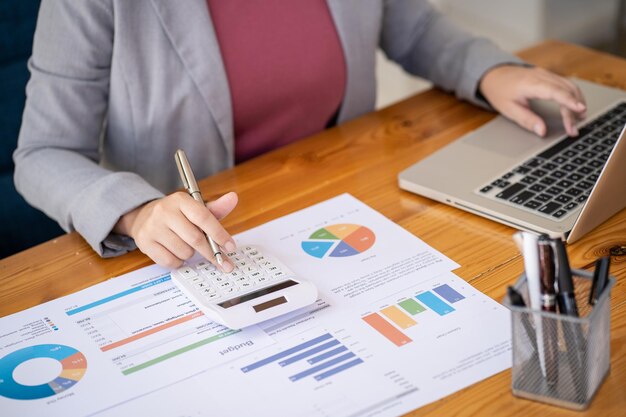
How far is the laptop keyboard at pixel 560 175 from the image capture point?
1.07m

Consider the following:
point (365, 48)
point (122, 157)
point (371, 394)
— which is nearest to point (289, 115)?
point (365, 48)

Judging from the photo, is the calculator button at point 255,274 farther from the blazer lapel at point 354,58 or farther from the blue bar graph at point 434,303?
the blazer lapel at point 354,58

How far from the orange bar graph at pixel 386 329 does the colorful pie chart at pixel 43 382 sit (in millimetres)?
301

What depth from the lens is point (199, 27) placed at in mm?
1301

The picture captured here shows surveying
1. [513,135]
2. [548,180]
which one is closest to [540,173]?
[548,180]

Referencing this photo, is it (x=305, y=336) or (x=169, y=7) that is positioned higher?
(x=169, y=7)

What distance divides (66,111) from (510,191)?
2.11 feet

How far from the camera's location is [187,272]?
1021 millimetres

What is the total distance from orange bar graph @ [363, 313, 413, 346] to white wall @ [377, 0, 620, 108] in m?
1.78

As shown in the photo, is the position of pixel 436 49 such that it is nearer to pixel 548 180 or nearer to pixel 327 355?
pixel 548 180

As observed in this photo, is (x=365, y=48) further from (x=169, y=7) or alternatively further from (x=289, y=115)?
(x=169, y=7)

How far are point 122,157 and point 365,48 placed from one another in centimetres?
46

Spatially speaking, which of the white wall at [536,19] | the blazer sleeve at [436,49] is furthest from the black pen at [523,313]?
the white wall at [536,19]

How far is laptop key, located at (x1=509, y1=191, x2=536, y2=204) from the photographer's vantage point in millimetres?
1074
